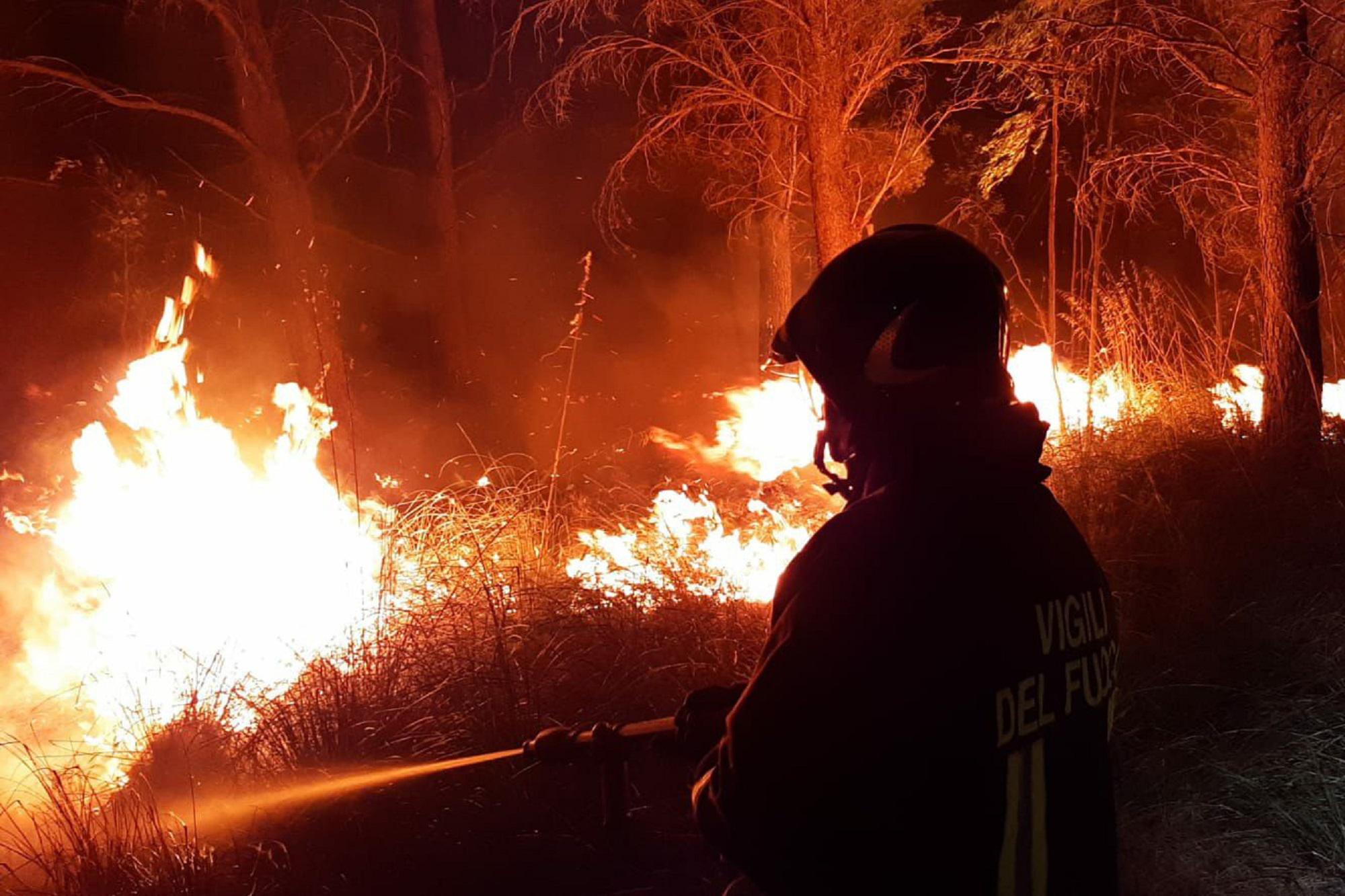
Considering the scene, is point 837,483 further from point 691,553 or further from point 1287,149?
point 1287,149

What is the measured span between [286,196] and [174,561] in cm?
639

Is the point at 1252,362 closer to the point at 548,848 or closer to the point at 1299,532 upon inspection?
the point at 1299,532

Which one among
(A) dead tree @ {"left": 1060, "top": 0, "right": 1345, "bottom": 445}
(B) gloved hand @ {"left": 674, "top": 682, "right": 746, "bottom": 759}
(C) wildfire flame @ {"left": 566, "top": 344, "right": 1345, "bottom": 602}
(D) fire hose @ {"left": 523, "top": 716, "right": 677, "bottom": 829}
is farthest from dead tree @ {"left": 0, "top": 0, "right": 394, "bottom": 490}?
(B) gloved hand @ {"left": 674, "top": 682, "right": 746, "bottom": 759}

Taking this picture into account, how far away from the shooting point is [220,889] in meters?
3.70

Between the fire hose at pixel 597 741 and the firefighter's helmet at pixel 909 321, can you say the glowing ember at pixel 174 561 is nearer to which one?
the fire hose at pixel 597 741

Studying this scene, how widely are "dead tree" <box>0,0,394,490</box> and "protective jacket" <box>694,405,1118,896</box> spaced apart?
9.12 meters

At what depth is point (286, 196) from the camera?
11.3 m

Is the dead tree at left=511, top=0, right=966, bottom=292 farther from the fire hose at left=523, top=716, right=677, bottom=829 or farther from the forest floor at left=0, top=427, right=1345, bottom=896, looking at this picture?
the fire hose at left=523, top=716, right=677, bottom=829

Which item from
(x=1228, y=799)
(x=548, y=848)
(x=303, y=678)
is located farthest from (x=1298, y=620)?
(x=303, y=678)

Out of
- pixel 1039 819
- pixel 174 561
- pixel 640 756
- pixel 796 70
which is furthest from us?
pixel 796 70

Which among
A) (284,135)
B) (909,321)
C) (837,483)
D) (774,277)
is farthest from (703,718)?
(774,277)

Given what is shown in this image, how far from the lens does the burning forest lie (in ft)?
5.39

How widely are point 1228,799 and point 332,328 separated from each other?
10469 mm

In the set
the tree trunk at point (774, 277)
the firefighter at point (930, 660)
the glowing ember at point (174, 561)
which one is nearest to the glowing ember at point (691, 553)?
the glowing ember at point (174, 561)
